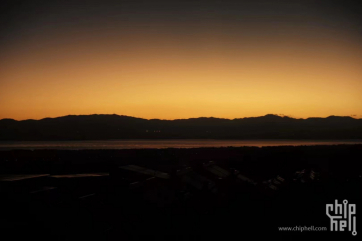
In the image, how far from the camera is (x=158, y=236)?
13617 mm

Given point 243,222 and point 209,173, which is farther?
point 209,173

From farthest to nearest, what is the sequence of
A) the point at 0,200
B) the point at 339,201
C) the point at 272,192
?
the point at 272,192, the point at 339,201, the point at 0,200

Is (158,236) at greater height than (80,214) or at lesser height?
lesser

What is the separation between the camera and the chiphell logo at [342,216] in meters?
14.7

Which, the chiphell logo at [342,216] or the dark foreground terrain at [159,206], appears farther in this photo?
the chiphell logo at [342,216]

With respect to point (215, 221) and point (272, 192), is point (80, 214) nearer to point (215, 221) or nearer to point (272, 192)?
point (215, 221)

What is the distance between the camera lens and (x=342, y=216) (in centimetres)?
1538

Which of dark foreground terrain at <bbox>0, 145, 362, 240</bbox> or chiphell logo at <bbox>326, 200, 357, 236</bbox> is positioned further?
chiphell logo at <bbox>326, 200, 357, 236</bbox>

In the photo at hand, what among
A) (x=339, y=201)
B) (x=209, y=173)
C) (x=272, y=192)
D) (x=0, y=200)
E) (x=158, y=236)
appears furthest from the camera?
(x=209, y=173)

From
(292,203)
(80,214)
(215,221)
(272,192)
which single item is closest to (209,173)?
(272,192)

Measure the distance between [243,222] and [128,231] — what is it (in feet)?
17.8

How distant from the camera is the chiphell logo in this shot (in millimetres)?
14667

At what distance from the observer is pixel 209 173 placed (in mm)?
23797

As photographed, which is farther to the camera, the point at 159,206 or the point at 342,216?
the point at 159,206
